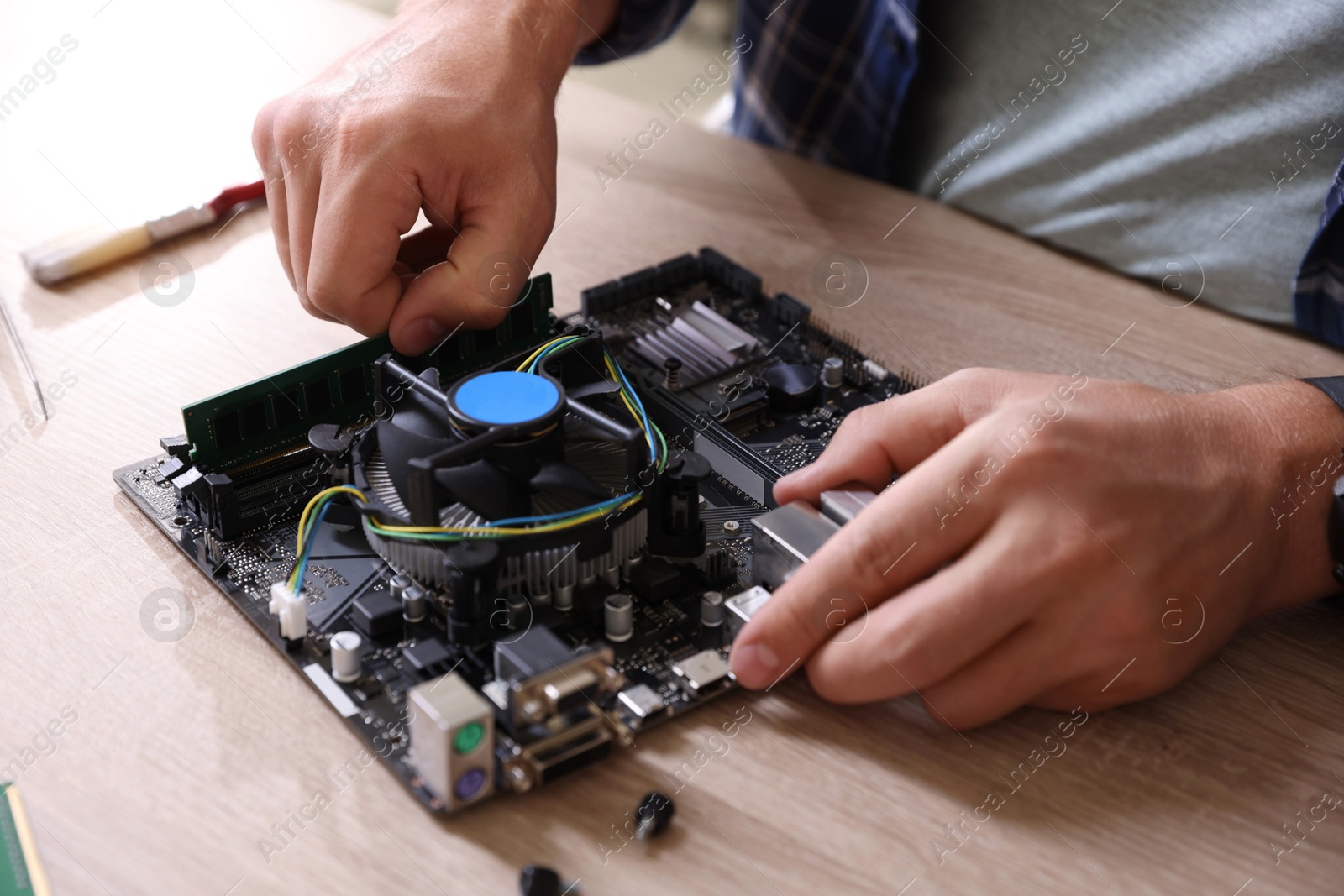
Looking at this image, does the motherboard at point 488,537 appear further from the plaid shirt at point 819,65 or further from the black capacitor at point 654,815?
the plaid shirt at point 819,65

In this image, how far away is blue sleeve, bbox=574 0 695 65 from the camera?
3274 mm

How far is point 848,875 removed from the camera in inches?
64.4

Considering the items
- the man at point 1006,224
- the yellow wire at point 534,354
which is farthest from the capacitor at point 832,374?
the yellow wire at point 534,354

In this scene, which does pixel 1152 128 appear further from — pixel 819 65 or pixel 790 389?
pixel 790 389

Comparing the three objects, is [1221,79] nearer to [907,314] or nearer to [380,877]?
[907,314]

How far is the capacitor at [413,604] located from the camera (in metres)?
1.93

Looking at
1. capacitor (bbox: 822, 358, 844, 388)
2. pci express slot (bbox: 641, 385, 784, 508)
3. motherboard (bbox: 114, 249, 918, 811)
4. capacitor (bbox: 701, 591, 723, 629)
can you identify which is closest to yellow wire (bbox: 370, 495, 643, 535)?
motherboard (bbox: 114, 249, 918, 811)

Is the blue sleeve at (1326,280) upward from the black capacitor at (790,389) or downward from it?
downward

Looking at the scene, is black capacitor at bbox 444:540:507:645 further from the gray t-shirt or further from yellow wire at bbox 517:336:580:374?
the gray t-shirt

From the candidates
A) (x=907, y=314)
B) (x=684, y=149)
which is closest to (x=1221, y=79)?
(x=907, y=314)

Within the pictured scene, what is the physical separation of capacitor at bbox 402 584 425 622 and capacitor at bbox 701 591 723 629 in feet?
1.45

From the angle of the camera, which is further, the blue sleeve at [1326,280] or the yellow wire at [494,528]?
the blue sleeve at [1326,280]

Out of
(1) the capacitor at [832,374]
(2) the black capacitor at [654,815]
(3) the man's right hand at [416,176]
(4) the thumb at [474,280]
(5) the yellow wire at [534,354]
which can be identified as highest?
(3) the man's right hand at [416,176]

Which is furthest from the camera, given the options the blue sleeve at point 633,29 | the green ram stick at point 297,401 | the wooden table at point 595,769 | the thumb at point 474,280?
the blue sleeve at point 633,29
